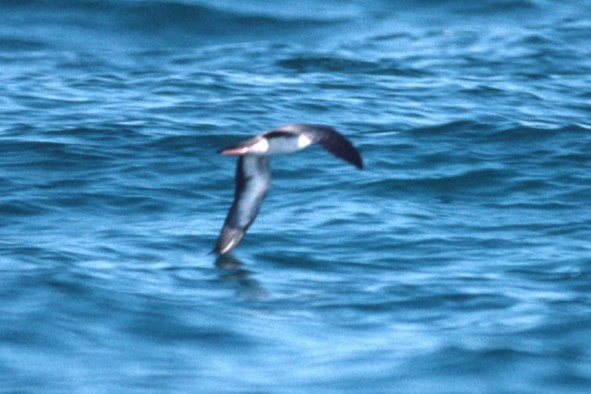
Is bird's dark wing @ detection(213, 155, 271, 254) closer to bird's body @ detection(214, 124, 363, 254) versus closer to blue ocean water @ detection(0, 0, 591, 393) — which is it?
bird's body @ detection(214, 124, 363, 254)

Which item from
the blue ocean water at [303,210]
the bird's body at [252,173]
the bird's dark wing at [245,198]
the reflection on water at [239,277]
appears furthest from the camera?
the bird's dark wing at [245,198]

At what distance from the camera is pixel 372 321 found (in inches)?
407

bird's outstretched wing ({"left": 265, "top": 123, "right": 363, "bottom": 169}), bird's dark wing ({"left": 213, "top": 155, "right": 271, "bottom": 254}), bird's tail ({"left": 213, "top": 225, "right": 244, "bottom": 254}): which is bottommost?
bird's tail ({"left": 213, "top": 225, "right": 244, "bottom": 254})

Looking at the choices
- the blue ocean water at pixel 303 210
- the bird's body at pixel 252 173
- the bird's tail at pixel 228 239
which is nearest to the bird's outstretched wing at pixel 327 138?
the bird's body at pixel 252 173

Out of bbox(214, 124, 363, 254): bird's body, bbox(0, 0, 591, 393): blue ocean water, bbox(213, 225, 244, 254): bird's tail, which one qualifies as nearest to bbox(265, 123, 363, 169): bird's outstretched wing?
bbox(214, 124, 363, 254): bird's body

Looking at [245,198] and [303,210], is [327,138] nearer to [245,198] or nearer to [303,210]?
[245,198]

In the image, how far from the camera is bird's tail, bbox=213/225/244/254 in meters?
11.8

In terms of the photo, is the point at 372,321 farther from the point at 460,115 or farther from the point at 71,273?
the point at 460,115

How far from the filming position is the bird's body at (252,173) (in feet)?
34.7

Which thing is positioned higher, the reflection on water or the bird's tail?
the bird's tail

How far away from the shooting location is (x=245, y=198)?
38.6 feet

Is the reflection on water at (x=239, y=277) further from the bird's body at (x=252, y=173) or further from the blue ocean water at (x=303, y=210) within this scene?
the bird's body at (x=252, y=173)

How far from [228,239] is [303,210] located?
1.80m

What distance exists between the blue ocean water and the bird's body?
0.79 ft
